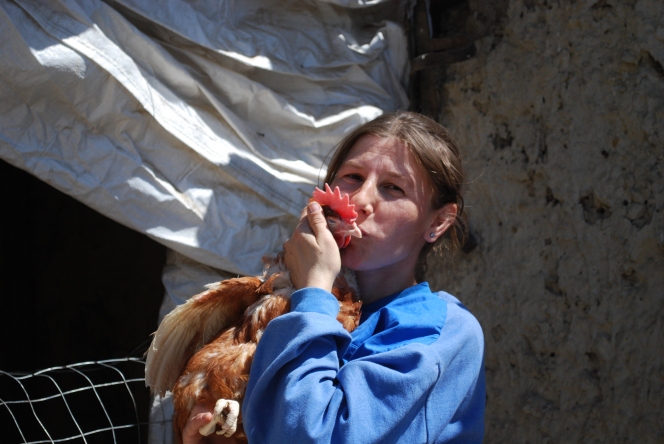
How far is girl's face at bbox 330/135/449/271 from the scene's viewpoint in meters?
1.48

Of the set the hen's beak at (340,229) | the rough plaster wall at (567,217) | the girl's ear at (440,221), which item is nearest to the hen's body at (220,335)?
the hen's beak at (340,229)

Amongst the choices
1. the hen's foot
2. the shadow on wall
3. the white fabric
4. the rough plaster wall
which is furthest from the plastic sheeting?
the shadow on wall

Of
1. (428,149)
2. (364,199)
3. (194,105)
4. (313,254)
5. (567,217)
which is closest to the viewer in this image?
(313,254)

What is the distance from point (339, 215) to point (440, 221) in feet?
1.08

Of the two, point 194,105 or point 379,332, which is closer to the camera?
point 379,332

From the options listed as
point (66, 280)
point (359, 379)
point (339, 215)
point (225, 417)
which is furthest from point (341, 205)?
point (66, 280)

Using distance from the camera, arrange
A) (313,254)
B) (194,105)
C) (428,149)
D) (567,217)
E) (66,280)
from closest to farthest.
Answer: (313,254)
(428,149)
(567,217)
(194,105)
(66,280)

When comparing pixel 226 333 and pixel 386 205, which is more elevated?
pixel 386 205

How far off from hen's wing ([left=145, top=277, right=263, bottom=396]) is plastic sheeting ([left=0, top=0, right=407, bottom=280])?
879 millimetres

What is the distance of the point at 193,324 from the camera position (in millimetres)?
1544

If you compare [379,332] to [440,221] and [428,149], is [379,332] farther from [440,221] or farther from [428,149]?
[428,149]

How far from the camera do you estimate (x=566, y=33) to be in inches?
92.0

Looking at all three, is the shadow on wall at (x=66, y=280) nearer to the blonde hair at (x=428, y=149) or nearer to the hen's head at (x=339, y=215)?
the blonde hair at (x=428, y=149)

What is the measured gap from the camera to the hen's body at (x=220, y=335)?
4.31 ft
